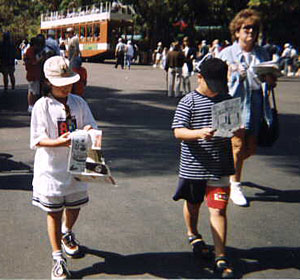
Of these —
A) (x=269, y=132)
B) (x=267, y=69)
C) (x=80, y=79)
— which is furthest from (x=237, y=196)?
(x=80, y=79)

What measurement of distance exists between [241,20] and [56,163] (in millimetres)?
2755

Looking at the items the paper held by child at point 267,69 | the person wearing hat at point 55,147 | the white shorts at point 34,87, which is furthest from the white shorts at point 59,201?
the white shorts at point 34,87

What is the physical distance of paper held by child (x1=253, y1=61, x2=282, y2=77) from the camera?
5.29 metres

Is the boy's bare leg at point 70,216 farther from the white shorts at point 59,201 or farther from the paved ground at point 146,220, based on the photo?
the paved ground at point 146,220

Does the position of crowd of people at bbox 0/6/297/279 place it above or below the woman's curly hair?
below

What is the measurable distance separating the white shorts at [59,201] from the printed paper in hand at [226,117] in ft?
3.68

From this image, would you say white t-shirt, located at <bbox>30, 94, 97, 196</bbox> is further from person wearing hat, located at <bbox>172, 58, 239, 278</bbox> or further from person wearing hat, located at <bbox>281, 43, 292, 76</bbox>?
person wearing hat, located at <bbox>281, 43, 292, 76</bbox>

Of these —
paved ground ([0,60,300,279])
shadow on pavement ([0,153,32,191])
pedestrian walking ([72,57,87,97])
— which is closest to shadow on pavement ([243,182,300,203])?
paved ground ([0,60,300,279])

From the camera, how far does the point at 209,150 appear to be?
427 cm

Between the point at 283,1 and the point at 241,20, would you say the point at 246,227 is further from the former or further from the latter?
the point at 283,1

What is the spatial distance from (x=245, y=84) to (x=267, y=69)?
0.67 metres

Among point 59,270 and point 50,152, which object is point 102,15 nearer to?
point 50,152

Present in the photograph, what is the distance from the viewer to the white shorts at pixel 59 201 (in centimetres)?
407

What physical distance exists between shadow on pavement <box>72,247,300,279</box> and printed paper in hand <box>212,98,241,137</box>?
108cm
